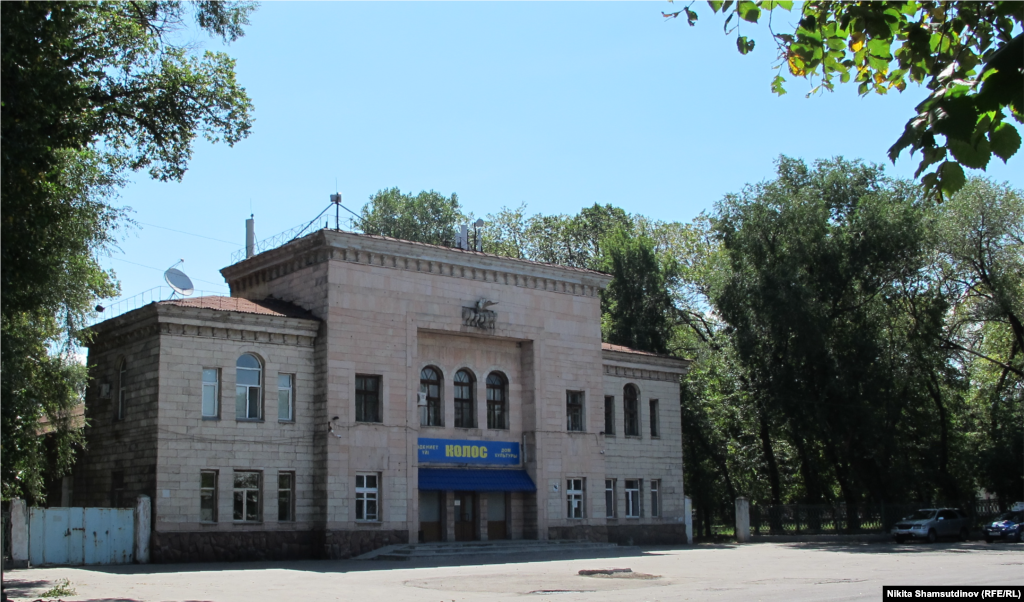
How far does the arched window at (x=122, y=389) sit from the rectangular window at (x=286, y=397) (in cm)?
451

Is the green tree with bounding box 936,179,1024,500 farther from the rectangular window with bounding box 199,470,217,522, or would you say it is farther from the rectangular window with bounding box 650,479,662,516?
the rectangular window with bounding box 199,470,217,522

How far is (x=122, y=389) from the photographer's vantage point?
29.9 meters

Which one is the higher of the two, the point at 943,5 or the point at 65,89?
the point at 65,89

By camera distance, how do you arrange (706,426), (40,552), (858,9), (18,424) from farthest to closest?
(706,426) < (40,552) < (18,424) < (858,9)

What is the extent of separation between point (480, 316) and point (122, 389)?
37.4 ft

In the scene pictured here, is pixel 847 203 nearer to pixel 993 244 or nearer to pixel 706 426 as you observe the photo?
pixel 993 244

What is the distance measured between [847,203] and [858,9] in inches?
1568

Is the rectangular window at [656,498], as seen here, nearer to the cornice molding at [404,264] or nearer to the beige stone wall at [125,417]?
the cornice molding at [404,264]

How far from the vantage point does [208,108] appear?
66.4ft

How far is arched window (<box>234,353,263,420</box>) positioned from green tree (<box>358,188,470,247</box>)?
3130 cm

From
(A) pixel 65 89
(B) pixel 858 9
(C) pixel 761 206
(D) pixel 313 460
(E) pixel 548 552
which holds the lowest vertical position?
(E) pixel 548 552

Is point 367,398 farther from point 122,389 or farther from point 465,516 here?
point 122,389

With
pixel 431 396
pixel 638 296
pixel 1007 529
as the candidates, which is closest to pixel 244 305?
pixel 431 396

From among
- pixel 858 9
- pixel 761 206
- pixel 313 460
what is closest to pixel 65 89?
pixel 858 9
